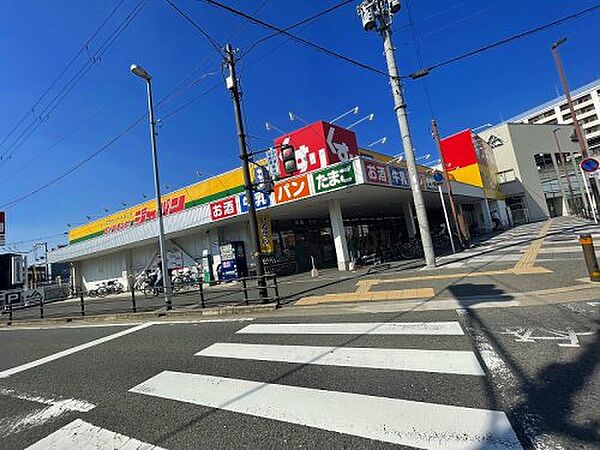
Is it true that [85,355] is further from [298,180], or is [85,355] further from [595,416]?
[298,180]

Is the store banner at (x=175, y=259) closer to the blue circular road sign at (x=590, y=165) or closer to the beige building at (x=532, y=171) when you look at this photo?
the blue circular road sign at (x=590, y=165)

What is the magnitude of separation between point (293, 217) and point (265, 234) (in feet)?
12.4

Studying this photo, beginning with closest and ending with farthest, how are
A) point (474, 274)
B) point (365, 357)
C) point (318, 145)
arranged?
point (365, 357) → point (474, 274) → point (318, 145)

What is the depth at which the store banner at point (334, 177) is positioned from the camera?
42.8 ft

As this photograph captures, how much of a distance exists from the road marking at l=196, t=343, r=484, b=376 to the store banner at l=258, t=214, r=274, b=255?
1221 cm

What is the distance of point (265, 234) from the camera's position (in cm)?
1803

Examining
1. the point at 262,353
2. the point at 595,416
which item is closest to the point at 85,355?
the point at 262,353

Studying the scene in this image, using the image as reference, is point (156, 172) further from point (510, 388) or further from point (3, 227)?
point (3, 227)

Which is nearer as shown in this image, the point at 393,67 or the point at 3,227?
the point at 393,67

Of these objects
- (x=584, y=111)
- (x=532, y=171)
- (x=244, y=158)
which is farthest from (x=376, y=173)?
(x=584, y=111)

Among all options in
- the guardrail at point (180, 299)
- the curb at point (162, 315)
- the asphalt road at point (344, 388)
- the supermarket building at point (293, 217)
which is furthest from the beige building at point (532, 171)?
the curb at point (162, 315)

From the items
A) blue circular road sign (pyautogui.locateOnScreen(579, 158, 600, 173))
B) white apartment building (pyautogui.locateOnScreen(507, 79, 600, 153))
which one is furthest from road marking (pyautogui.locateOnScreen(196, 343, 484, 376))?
white apartment building (pyautogui.locateOnScreen(507, 79, 600, 153))

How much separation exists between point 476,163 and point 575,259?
80.3ft

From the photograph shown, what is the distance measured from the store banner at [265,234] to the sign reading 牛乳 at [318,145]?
3348 millimetres
